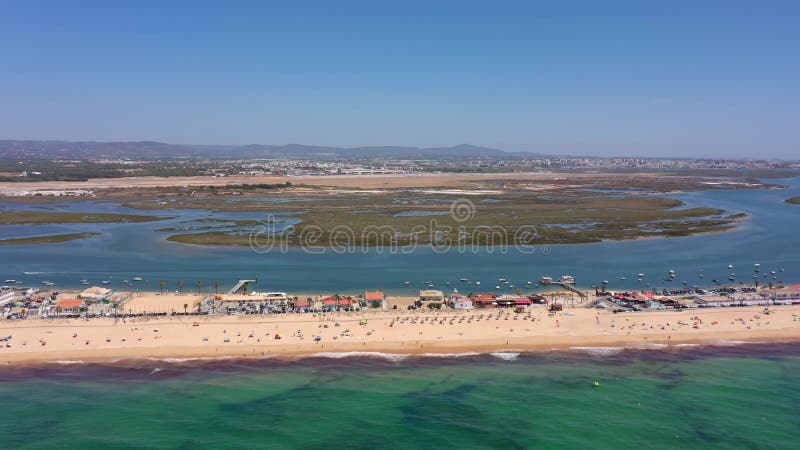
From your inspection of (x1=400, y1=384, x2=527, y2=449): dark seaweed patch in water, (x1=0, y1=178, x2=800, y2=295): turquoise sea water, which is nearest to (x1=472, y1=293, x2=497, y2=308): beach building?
(x1=0, y1=178, x2=800, y2=295): turquoise sea water

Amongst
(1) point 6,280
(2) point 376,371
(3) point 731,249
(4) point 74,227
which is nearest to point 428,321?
(2) point 376,371

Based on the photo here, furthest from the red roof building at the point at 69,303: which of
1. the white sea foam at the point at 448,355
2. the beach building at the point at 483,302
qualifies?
the beach building at the point at 483,302

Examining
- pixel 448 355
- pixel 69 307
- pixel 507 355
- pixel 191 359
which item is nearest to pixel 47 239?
pixel 69 307

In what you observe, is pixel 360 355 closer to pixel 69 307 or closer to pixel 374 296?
pixel 374 296

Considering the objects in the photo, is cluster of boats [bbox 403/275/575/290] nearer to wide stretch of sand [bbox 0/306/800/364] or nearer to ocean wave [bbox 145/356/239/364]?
wide stretch of sand [bbox 0/306/800/364]

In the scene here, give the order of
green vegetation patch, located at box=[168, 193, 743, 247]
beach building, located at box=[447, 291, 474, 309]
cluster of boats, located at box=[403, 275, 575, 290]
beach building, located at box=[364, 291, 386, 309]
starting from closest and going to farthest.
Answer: beach building, located at box=[447, 291, 474, 309]
beach building, located at box=[364, 291, 386, 309]
cluster of boats, located at box=[403, 275, 575, 290]
green vegetation patch, located at box=[168, 193, 743, 247]

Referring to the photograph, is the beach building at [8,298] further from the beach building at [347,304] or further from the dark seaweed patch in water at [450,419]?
the dark seaweed patch in water at [450,419]

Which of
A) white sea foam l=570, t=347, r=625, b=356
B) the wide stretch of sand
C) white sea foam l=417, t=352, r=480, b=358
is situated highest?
the wide stretch of sand
